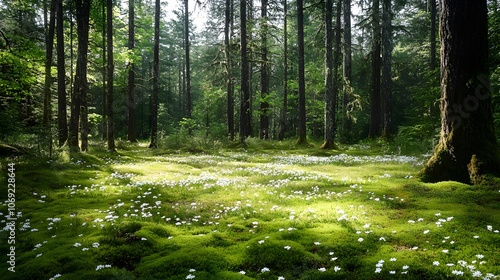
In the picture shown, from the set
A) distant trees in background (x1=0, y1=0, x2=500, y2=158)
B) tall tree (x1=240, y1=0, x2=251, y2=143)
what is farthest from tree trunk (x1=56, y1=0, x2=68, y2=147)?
tall tree (x1=240, y1=0, x2=251, y2=143)

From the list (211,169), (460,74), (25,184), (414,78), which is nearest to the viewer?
(460,74)

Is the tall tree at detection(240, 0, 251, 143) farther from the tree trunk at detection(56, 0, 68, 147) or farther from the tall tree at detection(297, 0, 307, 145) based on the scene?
the tree trunk at detection(56, 0, 68, 147)

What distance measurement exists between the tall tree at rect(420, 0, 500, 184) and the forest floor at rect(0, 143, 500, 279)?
825 mm

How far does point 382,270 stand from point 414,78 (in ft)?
154

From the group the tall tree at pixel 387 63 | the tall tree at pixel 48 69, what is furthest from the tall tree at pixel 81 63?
the tall tree at pixel 387 63

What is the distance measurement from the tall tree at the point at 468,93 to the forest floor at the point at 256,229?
2.71 feet

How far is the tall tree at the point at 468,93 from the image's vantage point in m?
8.16

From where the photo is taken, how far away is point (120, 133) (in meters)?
45.9

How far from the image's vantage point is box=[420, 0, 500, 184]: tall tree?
26.8 ft

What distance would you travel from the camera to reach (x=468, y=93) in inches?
324

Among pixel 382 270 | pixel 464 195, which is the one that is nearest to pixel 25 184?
pixel 382 270

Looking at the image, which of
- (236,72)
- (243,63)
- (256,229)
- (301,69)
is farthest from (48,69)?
(236,72)

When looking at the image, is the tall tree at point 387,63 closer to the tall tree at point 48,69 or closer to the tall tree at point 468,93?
the tall tree at point 468,93

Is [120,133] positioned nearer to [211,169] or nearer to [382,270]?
[211,169]
